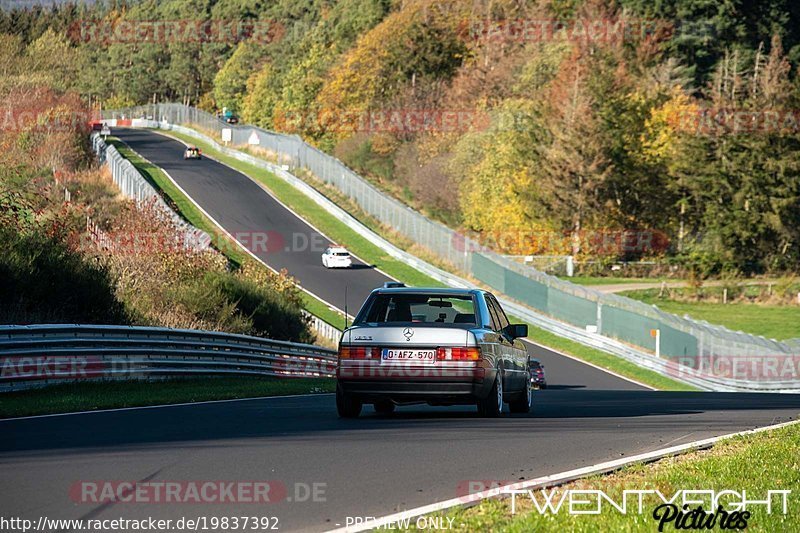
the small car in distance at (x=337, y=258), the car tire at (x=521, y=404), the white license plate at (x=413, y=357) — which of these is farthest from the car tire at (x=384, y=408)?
the small car in distance at (x=337, y=258)

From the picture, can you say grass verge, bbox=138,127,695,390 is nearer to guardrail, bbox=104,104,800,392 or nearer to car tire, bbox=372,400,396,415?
guardrail, bbox=104,104,800,392

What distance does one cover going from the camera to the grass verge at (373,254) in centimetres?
4441

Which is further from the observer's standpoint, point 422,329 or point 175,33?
point 175,33

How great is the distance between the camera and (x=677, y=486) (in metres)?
8.91

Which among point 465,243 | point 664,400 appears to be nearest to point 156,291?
point 664,400

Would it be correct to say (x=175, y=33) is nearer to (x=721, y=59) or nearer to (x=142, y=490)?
(x=721, y=59)

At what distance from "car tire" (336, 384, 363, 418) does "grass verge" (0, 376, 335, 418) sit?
131 inches

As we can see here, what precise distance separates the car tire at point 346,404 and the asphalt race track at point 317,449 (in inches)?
8.1

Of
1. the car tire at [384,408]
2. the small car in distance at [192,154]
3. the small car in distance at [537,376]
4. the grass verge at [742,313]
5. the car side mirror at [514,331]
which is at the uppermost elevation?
the small car in distance at [192,154]

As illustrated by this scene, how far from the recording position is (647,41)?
106 m

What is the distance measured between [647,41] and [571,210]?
2896cm

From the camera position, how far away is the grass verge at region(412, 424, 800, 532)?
760 cm

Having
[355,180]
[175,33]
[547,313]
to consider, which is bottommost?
[547,313]

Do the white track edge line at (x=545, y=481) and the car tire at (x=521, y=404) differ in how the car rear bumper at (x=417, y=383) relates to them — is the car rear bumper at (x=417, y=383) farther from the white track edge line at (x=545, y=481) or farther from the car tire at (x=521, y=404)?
the white track edge line at (x=545, y=481)
